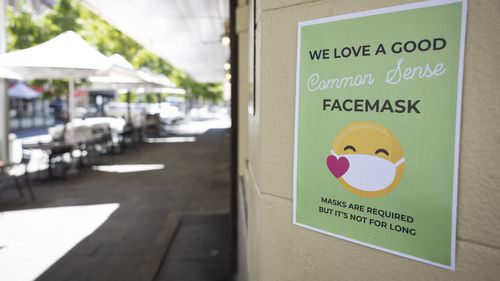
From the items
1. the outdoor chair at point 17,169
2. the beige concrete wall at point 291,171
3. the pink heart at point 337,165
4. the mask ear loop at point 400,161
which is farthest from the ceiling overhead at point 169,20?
the mask ear loop at point 400,161

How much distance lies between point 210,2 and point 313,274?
791 cm

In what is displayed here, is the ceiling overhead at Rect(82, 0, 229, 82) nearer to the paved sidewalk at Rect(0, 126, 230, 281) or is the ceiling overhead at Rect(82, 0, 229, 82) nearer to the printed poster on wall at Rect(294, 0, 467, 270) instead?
the paved sidewalk at Rect(0, 126, 230, 281)

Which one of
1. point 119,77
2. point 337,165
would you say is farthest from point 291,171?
point 119,77

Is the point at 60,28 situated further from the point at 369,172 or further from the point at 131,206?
the point at 369,172

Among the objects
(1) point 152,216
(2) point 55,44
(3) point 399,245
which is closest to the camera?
(3) point 399,245

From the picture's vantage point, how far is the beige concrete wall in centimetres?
136

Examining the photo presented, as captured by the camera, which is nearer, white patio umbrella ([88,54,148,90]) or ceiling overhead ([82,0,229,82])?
ceiling overhead ([82,0,229,82])

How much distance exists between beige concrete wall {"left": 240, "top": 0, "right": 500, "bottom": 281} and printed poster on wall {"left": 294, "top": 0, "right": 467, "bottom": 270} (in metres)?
0.04

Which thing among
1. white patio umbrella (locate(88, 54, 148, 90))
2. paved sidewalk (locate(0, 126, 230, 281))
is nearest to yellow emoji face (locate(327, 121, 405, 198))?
paved sidewalk (locate(0, 126, 230, 281))

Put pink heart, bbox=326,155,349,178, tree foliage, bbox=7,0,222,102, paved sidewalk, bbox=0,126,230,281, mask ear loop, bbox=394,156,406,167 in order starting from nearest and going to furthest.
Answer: mask ear loop, bbox=394,156,406,167
pink heart, bbox=326,155,349,178
paved sidewalk, bbox=0,126,230,281
tree foliage, bbox=7,0,222,102

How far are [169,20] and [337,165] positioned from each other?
9.86 m

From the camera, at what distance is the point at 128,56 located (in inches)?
699

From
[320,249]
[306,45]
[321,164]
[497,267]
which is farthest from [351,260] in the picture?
[306,45]

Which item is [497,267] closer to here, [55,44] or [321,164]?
[321,164]
